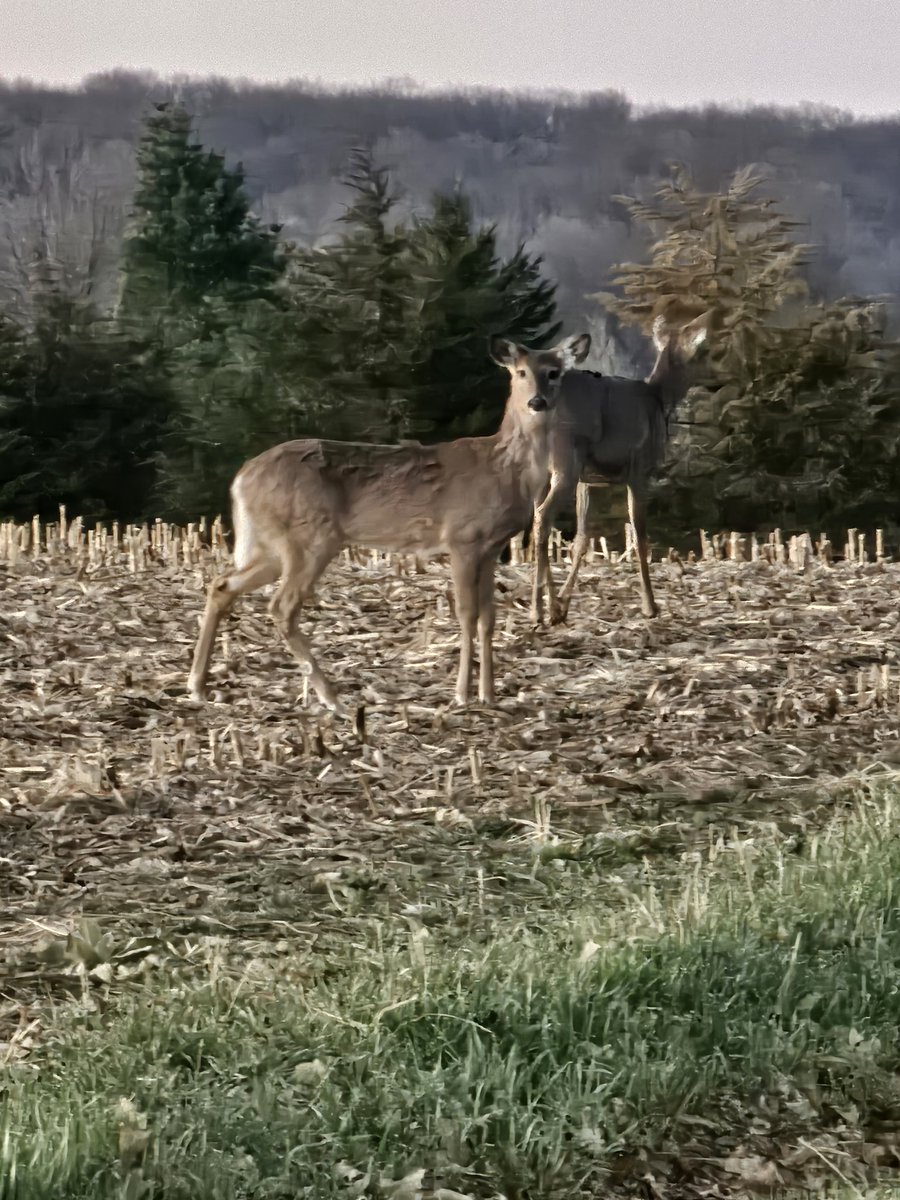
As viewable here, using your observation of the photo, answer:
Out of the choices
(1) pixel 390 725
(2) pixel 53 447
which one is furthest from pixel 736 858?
(2) pixel 53 447

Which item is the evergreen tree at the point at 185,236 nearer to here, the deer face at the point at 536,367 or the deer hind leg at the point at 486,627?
the deer face at the point at 536,367

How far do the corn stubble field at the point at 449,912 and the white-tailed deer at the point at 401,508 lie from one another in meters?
0.52

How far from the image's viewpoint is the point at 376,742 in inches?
330

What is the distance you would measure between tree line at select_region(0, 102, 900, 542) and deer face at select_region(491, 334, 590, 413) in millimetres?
14979

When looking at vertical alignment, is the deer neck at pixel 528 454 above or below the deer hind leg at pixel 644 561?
above

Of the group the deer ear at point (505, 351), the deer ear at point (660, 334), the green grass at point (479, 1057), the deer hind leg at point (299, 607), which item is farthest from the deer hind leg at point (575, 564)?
the green grass at point (479, 1057)

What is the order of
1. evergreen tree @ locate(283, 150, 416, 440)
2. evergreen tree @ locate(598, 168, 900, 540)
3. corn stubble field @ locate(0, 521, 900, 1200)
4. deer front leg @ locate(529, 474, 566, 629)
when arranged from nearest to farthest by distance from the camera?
corn stubble field @ locate(0, 521, 900, 1200)
deer front leg @ locate(529, 474, 566, 629)
evergreen tree @ locate(598, 168, 900, 540)
evergreen tree @ locate(283, 150, 416, 440)

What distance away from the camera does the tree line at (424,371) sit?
2562 cm

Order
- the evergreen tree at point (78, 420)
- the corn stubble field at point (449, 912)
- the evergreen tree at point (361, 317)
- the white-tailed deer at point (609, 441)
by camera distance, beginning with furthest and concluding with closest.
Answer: the evergreen tree at point (78, 420), the evergreen tree at point (361, 317), the white-tailed deer at point (609, 441), the corn stubble field at point (449, 912)

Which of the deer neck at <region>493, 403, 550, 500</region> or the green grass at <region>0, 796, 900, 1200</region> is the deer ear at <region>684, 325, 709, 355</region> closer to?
the deer neck at <region>493, 403, 550, 500</region>

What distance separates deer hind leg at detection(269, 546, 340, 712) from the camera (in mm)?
8914

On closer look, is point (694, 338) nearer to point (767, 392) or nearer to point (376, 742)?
point (376, 742)

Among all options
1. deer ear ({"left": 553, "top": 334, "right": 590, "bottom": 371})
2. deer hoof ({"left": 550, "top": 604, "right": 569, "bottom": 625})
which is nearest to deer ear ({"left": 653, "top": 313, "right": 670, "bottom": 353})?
deer hoof ({"left": 550, "top": 604, "right": 569, "bottom": 625})

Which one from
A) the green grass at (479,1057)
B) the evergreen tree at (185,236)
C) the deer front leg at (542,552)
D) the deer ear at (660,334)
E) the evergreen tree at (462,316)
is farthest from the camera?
the evergreen tree at (185,236)
